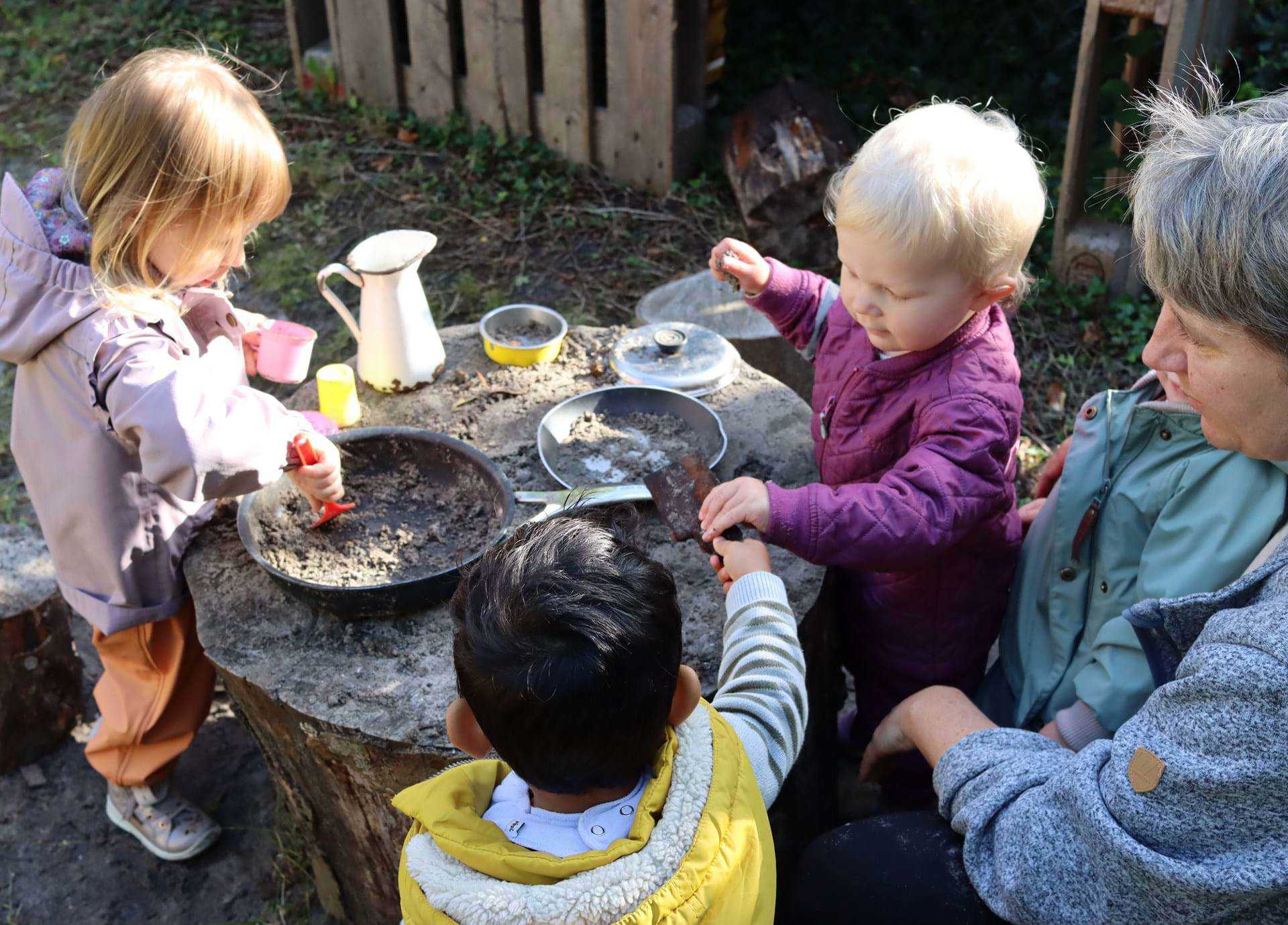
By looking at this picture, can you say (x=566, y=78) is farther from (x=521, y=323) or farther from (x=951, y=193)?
(x=951, y=193)

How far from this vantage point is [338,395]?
8.09 feet

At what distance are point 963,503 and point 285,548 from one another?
4.29 ft

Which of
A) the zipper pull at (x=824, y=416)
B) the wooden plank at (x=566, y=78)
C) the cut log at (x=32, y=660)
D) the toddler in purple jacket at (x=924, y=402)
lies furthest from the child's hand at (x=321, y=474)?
the wooden plank at (x=566, y=78)

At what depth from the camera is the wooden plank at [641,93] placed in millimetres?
4332

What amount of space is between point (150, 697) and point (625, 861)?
1.69 m

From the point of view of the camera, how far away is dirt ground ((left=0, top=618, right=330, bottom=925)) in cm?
263

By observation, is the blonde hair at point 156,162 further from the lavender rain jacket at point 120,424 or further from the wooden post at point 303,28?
the wooden post at point 303,28

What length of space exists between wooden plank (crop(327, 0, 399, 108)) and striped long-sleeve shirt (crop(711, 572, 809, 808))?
4.22 m

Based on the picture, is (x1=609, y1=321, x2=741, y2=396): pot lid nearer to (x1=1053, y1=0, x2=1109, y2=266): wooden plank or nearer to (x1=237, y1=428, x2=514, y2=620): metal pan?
(x1=237, y1=428, x2=514, y2=620): metal pan

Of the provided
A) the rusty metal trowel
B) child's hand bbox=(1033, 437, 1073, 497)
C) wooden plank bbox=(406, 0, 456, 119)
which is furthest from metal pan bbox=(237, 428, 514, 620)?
wooden plank bbox=(406, 0, 456, 119)

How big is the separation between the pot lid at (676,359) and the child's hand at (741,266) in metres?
0.25

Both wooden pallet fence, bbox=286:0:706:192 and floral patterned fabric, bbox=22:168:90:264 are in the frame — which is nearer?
floral patterned fabric, bbox=22:168:90:264

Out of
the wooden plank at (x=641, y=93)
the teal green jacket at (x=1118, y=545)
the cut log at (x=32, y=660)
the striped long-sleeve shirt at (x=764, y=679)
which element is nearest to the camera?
the striped long-sleeve shirt at (x=764, y=679)

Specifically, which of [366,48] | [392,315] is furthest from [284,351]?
[366,48]
